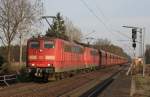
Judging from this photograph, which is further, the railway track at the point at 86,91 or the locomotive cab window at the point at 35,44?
the locomotive cab window at the point at 35,44

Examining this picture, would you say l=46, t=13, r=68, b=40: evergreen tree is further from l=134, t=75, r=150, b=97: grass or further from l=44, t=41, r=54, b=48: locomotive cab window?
l=134, t=75, r=150, b=97: grass

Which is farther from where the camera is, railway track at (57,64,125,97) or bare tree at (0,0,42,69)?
bare tree at (0,0,42,69)

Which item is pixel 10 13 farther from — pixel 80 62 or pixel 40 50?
pixel 40 50

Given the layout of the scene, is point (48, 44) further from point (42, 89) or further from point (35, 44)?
point (42, 89)

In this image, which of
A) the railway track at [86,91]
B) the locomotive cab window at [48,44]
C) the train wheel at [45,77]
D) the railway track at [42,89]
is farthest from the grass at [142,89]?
the locomotive cab window at [48,44]

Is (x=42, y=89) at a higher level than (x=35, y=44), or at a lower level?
lower

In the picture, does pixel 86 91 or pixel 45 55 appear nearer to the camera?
pixel 86 91

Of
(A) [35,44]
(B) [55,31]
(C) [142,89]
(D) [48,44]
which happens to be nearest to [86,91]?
(C) [142,89]

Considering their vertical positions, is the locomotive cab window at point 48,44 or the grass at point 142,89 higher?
the locomotive cab window at point 48,44

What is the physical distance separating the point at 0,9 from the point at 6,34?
309cm

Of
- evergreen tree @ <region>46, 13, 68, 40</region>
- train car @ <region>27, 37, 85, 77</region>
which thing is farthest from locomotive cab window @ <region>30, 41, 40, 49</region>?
evergreen tree @ <region>46, 13, 68, 40</region>

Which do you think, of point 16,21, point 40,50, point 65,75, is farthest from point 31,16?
point 40,50

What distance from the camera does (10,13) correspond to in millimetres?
46656

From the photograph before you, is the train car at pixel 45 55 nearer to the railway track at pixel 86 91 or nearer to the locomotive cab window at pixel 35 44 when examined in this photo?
the locomotive cab window at pixel 35 44
